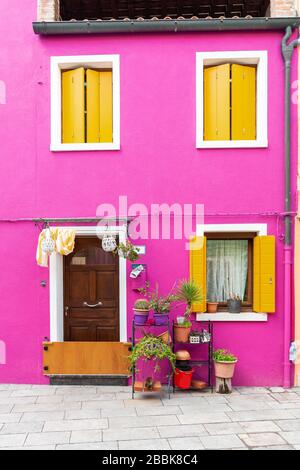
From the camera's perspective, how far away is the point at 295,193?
25.5 feet

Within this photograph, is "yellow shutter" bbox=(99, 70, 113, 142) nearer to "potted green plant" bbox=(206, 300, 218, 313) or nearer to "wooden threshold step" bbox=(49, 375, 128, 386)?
"potted green plant" bbox=(206, 300, 218, 313)

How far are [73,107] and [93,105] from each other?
0.36 m

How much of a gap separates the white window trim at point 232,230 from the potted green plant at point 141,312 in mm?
978

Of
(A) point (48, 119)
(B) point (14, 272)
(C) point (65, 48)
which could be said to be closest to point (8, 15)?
(C) point (65, 48)

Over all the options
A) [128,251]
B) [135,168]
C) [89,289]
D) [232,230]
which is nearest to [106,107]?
[135,168]

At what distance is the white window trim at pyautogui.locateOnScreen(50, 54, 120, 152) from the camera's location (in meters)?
Answer: 7.79

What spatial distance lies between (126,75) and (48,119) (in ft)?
5.16

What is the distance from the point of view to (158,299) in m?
7.51

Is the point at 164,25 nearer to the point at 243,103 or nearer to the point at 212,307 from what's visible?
the point at 243,103

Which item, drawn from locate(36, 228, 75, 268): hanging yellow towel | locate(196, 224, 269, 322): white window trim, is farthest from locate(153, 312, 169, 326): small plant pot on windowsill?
locate(36, 228, 75, 268): hanging yellow towel

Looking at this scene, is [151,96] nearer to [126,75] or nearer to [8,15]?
[126,75]

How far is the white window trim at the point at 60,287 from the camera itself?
7.75 metres

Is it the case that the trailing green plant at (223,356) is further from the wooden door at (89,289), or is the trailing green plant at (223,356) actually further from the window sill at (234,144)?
the window sill at (234,144)

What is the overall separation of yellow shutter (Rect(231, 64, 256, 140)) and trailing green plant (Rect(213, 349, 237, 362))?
371cm
